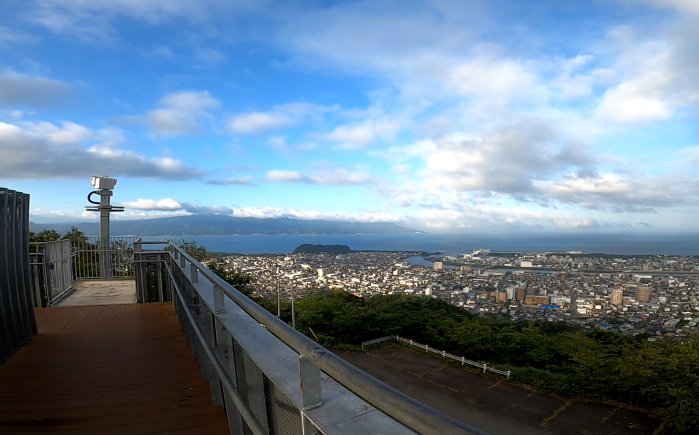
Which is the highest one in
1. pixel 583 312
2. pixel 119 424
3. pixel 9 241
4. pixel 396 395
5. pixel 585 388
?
pixel 9 241

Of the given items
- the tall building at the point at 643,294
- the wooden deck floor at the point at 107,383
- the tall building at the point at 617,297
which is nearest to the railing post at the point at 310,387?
the wooden deck floor at the point at 107,383

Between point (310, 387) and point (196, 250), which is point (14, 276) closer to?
point (310, 387)

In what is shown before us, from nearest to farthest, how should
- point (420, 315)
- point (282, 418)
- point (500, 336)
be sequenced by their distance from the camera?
1. point (282, 418)
2. point (500, 336)
3. point (420, 315)

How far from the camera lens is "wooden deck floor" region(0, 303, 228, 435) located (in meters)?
3.10

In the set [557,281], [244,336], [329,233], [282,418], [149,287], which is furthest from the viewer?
[329,233]

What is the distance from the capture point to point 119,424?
10.1ft

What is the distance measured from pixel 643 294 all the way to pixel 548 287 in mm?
8310

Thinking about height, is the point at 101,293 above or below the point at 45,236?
below

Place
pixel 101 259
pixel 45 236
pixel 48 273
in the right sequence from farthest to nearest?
pixel 45 236 < pixel 101 259 < pixel 48 273

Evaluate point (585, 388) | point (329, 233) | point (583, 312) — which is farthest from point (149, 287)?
point (329, 233)

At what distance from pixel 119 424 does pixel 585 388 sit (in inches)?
471

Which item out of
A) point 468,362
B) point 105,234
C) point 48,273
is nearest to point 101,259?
point 105,234

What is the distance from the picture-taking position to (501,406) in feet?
34.1

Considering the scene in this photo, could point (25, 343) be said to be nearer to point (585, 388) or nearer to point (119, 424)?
point (119, 424)
